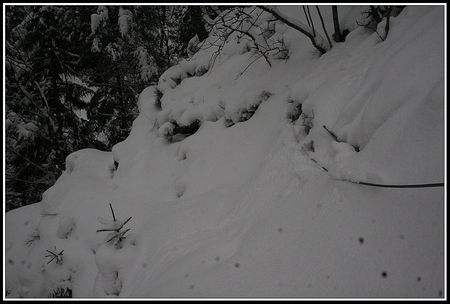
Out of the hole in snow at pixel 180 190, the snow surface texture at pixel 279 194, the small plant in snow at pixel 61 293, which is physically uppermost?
the snow surface texture at pixel 279 194

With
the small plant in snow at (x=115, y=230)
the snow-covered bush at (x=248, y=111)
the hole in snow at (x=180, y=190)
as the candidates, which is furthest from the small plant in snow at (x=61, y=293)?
the snow-covered bush at (x=248, y=111)

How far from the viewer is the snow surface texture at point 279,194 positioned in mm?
1645

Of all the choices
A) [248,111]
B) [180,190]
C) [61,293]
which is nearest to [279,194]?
[180,190]

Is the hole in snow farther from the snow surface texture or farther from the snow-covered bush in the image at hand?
the snow-covered bush

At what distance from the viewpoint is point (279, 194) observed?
2.60 m

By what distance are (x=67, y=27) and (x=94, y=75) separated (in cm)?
202

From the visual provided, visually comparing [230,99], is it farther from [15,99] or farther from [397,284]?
[15,99]

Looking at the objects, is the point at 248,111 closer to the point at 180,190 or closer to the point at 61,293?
the point at 180,190

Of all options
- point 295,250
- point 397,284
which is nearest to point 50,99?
point 295,250

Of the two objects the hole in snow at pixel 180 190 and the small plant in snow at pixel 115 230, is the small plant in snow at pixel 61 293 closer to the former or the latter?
the small plant in snow at pixel 115 230

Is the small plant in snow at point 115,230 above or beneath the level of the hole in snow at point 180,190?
above

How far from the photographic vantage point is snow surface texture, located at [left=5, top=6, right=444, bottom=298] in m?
1.64

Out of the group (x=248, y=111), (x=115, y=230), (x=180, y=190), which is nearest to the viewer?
(x=115, y=230)

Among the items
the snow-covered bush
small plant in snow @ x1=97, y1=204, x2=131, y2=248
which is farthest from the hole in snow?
the snow-covered bush
